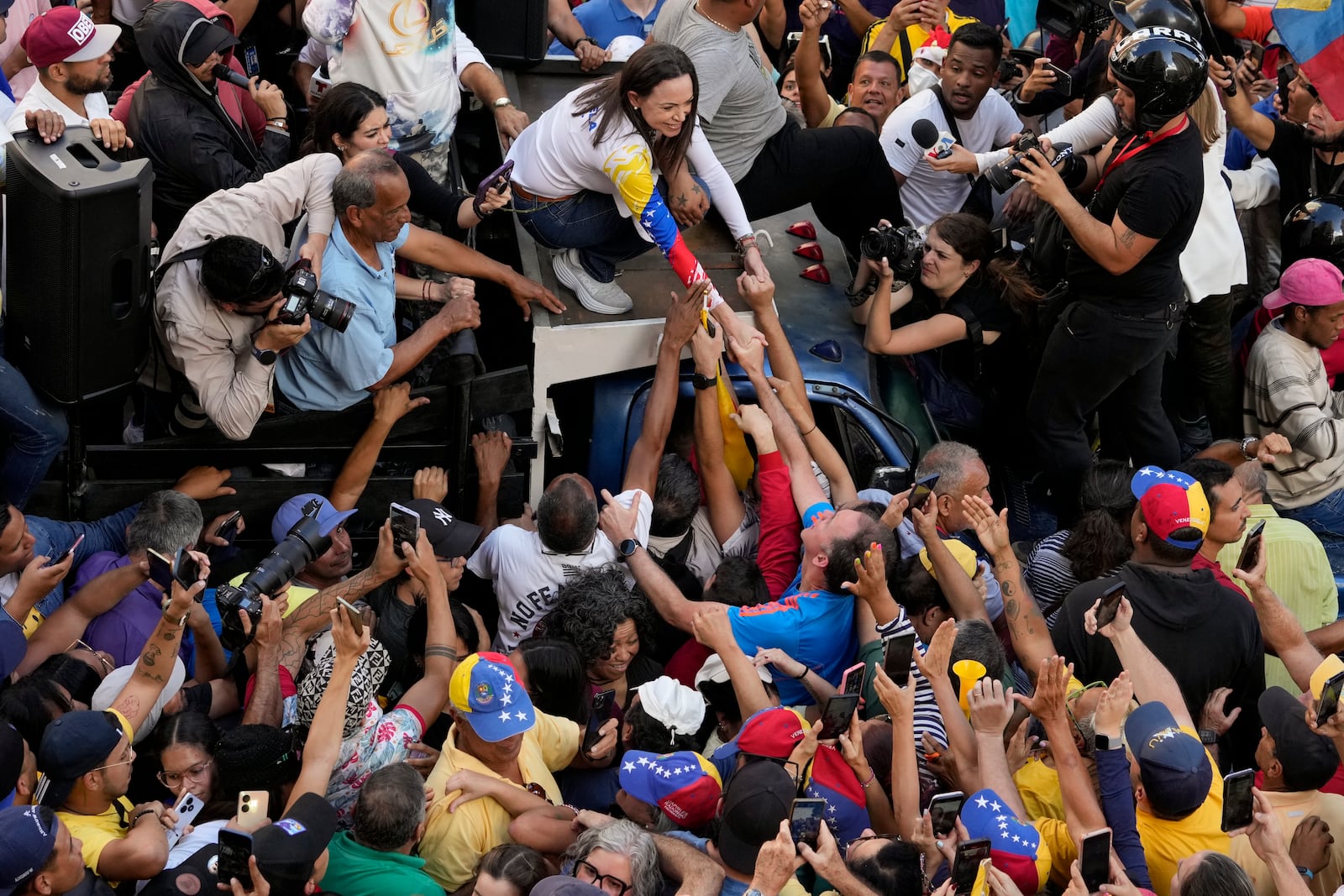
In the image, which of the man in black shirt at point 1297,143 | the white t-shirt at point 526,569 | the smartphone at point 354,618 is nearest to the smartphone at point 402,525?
the white t-shirt at point 526,569

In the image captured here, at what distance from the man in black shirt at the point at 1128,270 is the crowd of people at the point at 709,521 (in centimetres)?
2

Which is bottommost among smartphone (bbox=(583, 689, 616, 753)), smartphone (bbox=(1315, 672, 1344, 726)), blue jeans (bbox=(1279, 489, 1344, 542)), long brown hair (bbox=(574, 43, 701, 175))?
blue jeans (bbox=(1279, 489, 1344, 542))

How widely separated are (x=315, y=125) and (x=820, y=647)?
2.72 metres

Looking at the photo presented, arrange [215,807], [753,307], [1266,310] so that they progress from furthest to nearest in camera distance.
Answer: [1266,310], [753,307], [215,807]

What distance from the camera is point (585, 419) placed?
5941mm

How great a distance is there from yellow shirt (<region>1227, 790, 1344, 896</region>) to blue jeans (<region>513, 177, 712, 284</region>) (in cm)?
302

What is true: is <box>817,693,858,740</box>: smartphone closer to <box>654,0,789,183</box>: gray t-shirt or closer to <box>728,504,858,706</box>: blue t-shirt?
<box>728,504,858,706</box>: blue t-shirt

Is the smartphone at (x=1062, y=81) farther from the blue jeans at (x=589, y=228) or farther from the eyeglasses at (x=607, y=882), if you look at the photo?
the eyeglasses at (x=607, y=882)

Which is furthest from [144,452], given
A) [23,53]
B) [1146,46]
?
[1146,46]

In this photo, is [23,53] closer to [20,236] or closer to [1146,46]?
[20,236]

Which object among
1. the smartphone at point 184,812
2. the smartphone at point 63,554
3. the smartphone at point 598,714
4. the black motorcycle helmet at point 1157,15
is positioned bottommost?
→ the smartphone at point 598,714

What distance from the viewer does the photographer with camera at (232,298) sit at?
15.6 ft

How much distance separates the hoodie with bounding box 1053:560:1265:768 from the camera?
4.79 metres

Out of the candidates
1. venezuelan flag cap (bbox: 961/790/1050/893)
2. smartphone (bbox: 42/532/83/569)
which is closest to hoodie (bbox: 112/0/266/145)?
smartphone (bbox: 42/532/83/569)
